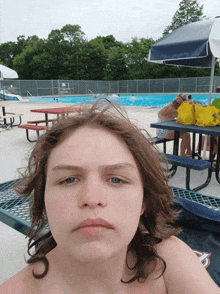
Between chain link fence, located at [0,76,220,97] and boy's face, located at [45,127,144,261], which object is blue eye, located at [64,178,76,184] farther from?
chain link fence, located at [0,76,220,97]

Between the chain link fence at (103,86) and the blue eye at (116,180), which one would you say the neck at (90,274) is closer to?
the blue eye at (116,180)

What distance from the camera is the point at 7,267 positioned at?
195 centimetres

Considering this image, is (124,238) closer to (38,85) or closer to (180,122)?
(180,122)

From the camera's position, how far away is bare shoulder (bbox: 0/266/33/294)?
28.0 inches

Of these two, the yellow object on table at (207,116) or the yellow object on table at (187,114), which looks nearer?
the yellow object on table at (207,116)

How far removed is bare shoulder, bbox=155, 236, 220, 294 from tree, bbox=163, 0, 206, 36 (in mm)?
47016

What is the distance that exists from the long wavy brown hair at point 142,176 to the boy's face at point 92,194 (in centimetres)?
6

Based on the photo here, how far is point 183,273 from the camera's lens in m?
0.77

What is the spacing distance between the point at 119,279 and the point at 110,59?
4100 centimetres

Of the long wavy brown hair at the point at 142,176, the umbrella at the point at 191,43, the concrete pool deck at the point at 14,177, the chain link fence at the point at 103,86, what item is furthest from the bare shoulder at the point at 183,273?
the chain link fence at the point at 103,86

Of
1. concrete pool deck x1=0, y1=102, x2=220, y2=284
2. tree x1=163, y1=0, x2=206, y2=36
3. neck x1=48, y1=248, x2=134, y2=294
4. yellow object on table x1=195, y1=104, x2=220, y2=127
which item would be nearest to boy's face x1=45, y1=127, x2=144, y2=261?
neck x1=48, y1=248, x2=134, y2=294

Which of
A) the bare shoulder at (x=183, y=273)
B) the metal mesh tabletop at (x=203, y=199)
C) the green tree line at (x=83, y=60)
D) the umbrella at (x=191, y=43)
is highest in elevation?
the green tree line at (x=83, y=60)

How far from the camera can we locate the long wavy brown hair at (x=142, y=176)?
825mm

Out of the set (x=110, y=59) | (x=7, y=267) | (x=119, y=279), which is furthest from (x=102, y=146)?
(x=110, y=59)
